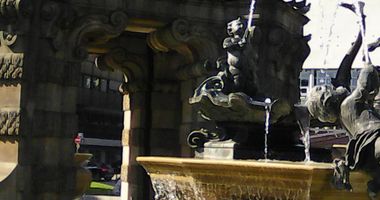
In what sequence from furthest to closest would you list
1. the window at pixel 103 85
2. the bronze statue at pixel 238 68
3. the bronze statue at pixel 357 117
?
1. the window at pixel 103 85
2. the bronze statue at pixel 238 68
3. the bronze statue at pixel 357 117

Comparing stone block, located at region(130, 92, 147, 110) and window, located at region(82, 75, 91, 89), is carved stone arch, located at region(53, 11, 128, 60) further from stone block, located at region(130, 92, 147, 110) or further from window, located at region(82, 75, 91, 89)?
window, located at region(82, 75, 91, 89)

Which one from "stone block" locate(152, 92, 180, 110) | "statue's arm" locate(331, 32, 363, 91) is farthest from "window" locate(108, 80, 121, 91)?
"statue's arm" locate(331, 32, 363, 91)

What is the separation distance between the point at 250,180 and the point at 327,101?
1.05 metres

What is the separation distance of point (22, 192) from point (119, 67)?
4460 mm

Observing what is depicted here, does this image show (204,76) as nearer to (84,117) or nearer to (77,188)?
(77,188)

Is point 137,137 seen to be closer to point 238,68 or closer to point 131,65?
point 131,65

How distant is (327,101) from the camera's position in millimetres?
6500

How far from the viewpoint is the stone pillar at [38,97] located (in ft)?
37.5

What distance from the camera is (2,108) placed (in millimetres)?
11461

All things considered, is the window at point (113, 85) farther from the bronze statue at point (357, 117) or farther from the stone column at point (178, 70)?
the bronze statue at point (357, 117)

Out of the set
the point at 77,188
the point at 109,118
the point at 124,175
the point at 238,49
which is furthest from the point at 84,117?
the point at 238,49

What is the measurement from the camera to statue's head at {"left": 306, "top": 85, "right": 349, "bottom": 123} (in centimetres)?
646

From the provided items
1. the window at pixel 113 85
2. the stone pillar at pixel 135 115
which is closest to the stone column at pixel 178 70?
the stone pillar at pixel 135 115

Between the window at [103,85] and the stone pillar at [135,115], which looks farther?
the window at [103,85]
